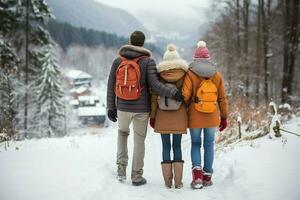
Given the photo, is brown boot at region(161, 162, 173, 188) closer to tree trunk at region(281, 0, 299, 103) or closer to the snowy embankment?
the snowy embankment

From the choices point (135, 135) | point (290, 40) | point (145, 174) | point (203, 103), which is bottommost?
point (145, 174)

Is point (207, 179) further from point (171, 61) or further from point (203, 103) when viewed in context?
point (171, 61)

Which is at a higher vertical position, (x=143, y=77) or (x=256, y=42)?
(x=256, y=42)

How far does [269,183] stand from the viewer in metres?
5.09

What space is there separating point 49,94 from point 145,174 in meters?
24.2

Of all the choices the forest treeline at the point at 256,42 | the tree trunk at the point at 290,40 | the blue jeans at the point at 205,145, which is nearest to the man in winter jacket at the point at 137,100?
the blue jeans at the point at 205,145

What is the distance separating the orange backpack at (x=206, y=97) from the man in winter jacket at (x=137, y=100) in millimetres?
271

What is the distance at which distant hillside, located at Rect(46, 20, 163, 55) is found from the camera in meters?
88.7

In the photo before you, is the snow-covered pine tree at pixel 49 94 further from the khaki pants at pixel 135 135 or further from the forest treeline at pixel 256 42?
the khaki pants at pixel 135 135

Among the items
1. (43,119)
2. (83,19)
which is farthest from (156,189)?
(83,19)

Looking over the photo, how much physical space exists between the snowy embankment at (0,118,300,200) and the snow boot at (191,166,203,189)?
9cm

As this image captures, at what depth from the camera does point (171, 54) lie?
5.59m

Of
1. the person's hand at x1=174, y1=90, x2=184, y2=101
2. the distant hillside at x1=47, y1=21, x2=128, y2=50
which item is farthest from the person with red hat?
the distant hillside at x1=47, y1=21, x2=128, y2=50

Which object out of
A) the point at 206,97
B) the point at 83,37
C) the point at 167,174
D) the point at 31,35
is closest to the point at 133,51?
the point at 206,97
